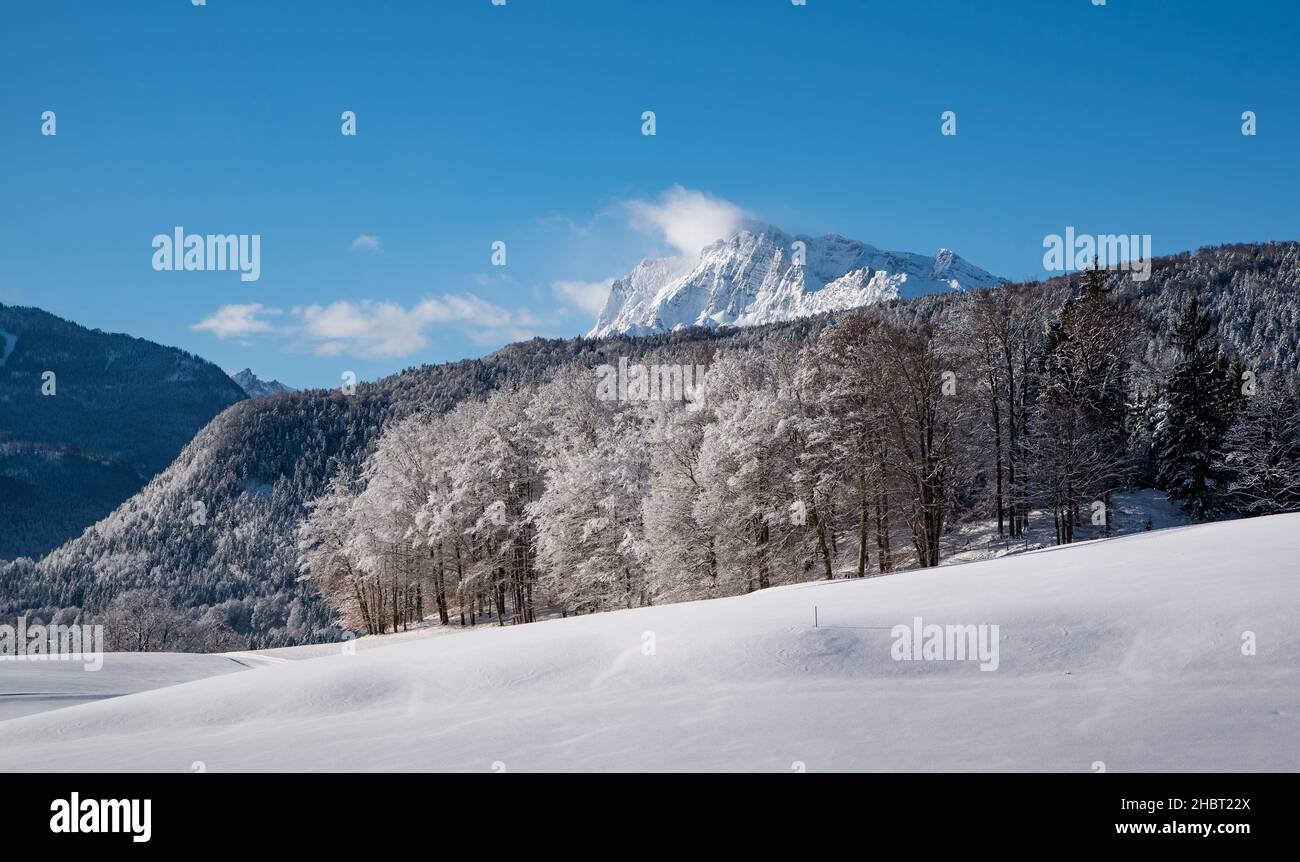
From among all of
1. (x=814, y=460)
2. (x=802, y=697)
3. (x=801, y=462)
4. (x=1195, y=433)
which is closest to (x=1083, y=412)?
(x=1195, y=433)

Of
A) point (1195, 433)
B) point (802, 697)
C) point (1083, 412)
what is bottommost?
point (802, 697)

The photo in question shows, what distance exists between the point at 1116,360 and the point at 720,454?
23.1 metres

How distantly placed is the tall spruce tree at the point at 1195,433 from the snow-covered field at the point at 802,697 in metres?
29.3

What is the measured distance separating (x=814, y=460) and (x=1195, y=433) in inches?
951

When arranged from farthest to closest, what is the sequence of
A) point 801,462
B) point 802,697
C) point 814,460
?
1. point 801,462
2. point 814,460
3. point 802,697

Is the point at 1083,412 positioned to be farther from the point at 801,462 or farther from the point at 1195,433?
the point at 801,462

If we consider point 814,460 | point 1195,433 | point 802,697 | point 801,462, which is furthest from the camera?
point 1195,433

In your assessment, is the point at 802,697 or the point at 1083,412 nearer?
the point at 802,697

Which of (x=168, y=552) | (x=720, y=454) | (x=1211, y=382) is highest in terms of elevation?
(x=1211, y=382)

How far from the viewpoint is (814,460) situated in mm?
30688

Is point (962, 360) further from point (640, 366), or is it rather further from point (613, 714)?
point (613, 714)

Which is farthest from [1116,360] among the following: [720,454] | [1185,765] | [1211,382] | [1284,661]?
[1185,765]
